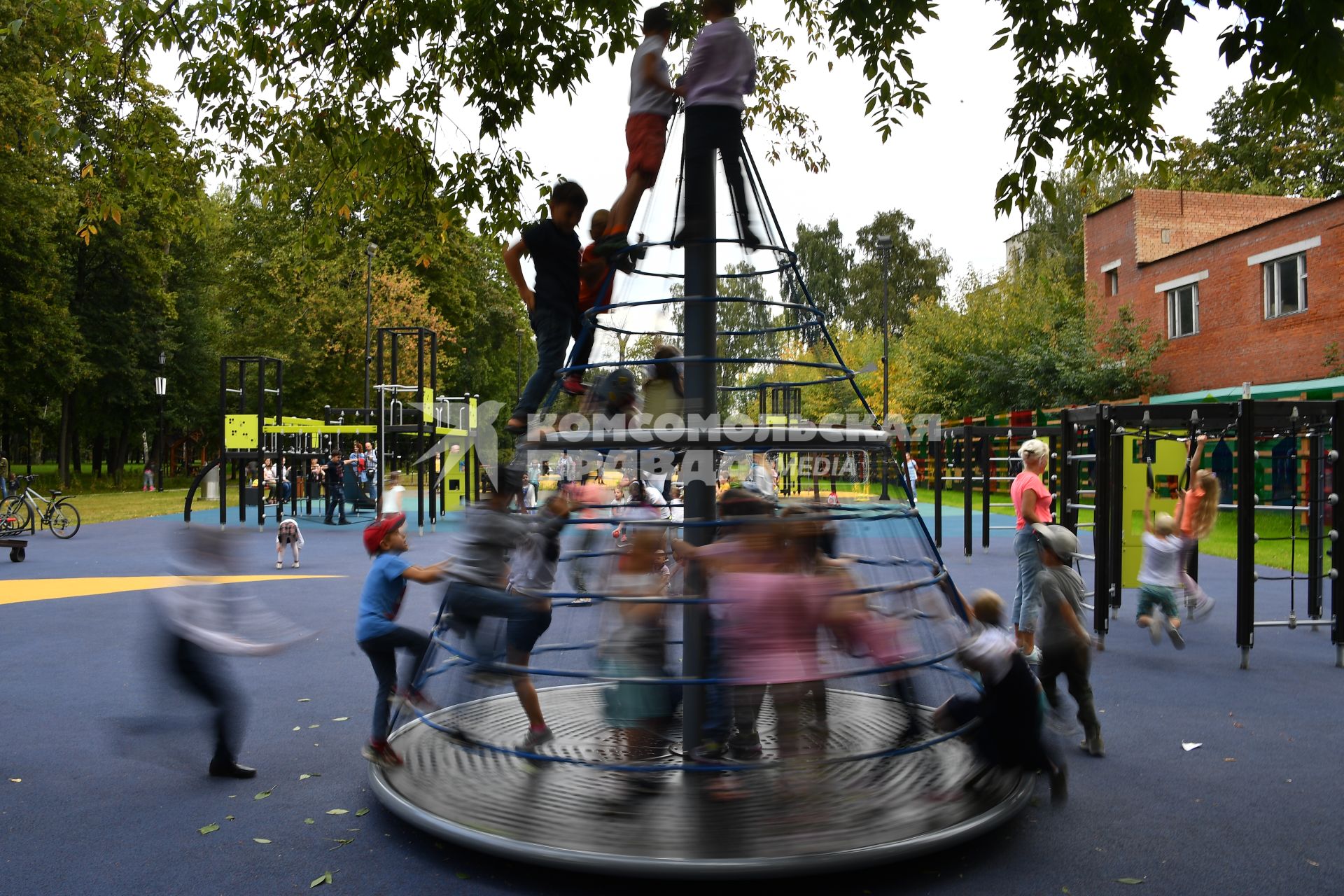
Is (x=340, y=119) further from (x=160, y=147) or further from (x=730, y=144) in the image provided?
(x=730, y=144)

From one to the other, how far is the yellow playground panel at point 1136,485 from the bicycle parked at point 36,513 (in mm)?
19527

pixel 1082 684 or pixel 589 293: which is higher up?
pixel 589 293

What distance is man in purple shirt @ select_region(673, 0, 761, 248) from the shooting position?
478cm

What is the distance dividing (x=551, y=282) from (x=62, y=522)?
19861 mm

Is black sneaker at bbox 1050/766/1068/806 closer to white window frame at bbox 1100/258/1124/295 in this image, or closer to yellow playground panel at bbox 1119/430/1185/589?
yellow playground panel at bbox 1119/430/1185/589

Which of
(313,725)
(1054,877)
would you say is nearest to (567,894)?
(1054,877)

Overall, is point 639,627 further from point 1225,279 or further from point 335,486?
point 1225,279

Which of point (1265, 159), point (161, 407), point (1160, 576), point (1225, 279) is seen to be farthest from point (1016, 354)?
point (161, 407)

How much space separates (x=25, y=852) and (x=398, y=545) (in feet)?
7.10

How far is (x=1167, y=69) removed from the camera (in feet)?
18.9

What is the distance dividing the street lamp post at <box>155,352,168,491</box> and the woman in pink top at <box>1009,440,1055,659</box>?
38.6 meters

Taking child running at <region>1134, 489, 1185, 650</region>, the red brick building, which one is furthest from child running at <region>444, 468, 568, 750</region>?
the red brick building

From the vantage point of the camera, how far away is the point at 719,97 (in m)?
4.92

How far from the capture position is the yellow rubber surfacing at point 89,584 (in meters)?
12.7
